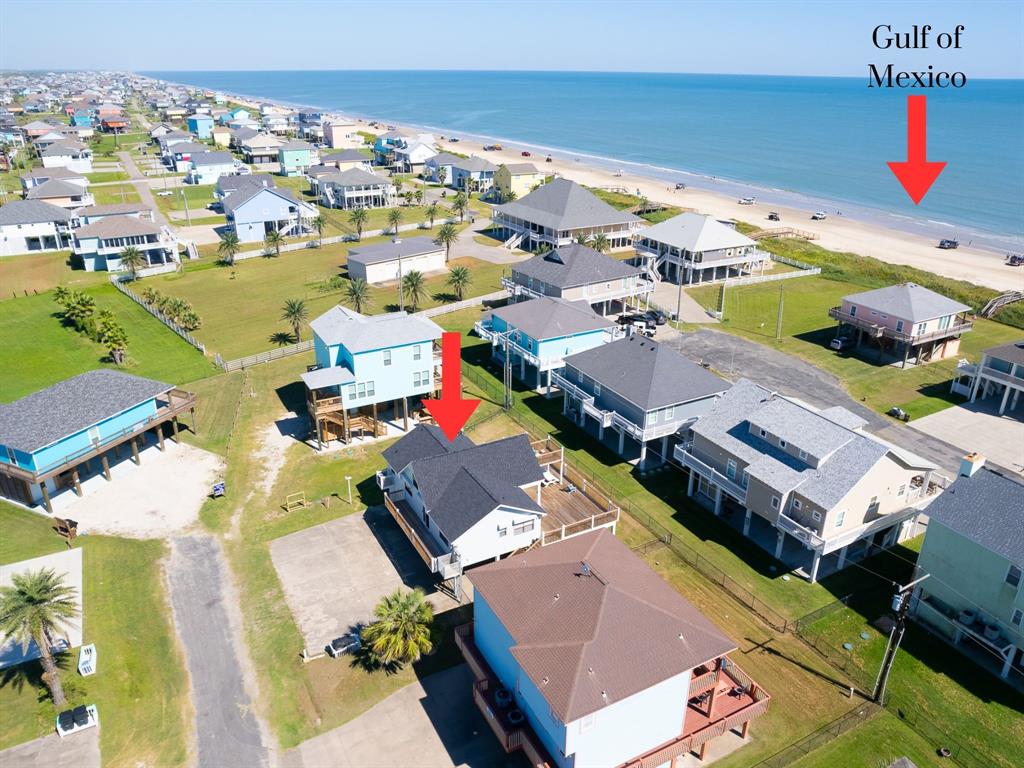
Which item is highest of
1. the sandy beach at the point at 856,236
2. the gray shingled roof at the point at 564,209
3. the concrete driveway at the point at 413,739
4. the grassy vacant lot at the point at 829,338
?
the gray shingled roof at the point at 564,209

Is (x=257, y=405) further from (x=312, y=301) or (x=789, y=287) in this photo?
(x=789, y=287)

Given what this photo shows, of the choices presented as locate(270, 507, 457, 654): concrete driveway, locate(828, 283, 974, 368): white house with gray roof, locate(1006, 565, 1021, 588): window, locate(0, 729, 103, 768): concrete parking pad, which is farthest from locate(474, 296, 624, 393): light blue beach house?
locate(0, 729, 103, 768): concrete parking pad

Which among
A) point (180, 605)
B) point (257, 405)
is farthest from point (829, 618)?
point (257, 405)

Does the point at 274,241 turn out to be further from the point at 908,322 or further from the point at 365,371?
the point at 908,322

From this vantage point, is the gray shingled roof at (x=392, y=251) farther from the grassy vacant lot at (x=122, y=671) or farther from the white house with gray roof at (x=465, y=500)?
the grassy vacant lot at (x=122, y=671)

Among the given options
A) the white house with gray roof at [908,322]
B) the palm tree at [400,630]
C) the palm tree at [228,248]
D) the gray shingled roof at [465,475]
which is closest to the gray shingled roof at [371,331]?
the gray shingled roof at [465,475]

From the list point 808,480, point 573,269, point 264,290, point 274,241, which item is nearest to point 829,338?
point 573,269
